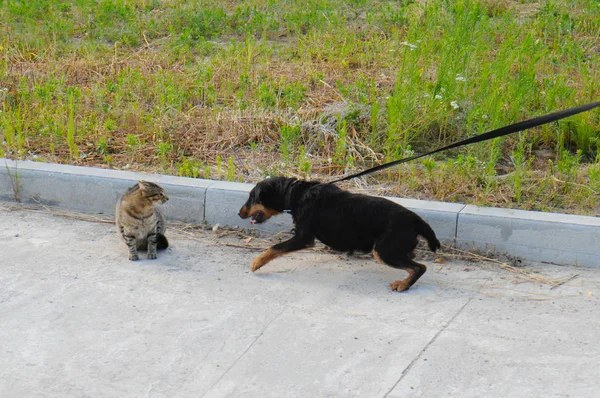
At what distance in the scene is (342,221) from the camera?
17.5 feet

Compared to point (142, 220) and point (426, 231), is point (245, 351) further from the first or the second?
point (142, 220)

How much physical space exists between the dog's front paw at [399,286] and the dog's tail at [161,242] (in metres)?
1.68

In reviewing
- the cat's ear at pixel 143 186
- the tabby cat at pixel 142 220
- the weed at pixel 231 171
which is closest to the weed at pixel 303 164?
the weed at pixel 231 171

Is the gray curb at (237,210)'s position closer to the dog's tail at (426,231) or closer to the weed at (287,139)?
the dog's tail at (426,231)

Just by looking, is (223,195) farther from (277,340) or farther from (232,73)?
(232,73)

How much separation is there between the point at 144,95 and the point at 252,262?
351cm

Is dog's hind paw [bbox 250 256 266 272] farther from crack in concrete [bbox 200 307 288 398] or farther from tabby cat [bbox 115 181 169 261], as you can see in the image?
tabby cat [bbox 115 181 169 261]

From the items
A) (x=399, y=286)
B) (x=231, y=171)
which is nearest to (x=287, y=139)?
(x=231, y=171)

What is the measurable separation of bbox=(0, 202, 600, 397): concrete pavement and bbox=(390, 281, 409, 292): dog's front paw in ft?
0.13

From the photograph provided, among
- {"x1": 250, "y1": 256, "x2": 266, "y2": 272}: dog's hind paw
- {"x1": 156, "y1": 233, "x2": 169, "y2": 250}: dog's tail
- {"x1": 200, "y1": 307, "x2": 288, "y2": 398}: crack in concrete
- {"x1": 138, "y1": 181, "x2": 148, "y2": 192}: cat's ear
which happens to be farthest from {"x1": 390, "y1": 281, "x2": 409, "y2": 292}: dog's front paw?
{"x1": 138, "y1": 181, "x2": 148, "y2": 192}: cat's ear

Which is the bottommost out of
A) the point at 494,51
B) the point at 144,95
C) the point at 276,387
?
the point at 276,387

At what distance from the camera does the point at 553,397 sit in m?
3.79

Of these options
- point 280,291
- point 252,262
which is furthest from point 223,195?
point 280,291

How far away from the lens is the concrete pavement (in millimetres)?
3992
